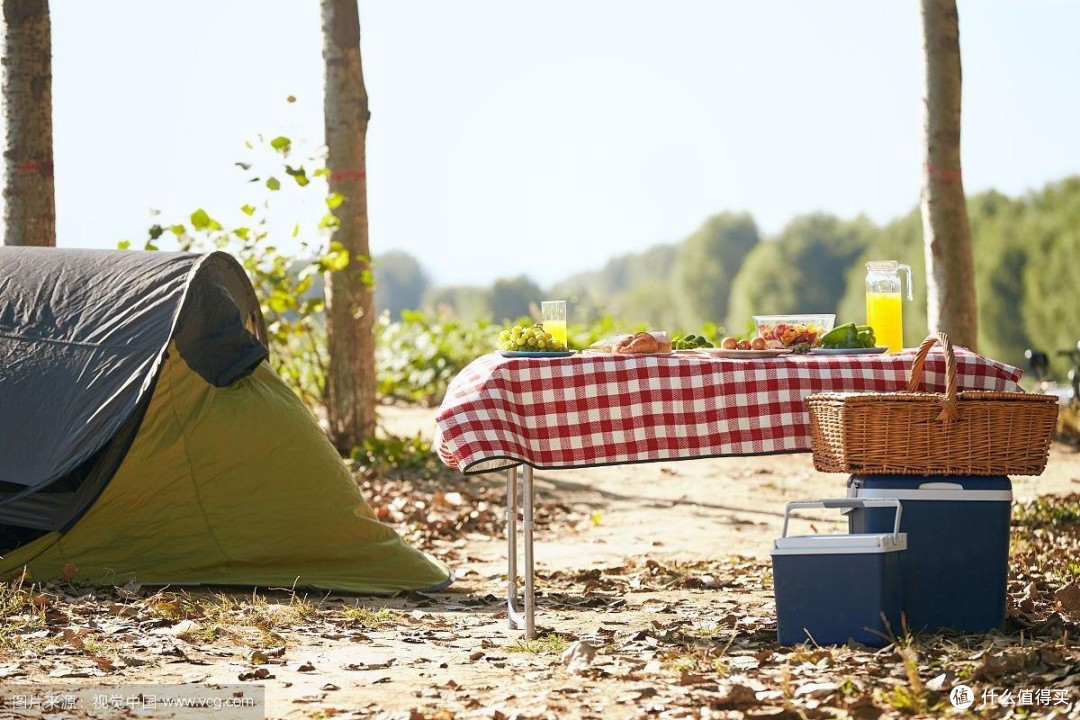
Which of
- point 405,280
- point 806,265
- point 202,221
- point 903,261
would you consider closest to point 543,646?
point 202,221

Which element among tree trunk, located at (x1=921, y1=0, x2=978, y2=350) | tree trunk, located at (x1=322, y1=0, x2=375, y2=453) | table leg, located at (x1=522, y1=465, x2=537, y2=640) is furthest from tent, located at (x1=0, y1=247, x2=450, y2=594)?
tree trunk, located at (x1=921, y1=0, x2=978, y2=350)

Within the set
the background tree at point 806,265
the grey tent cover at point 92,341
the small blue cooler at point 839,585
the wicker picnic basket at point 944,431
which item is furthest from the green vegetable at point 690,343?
the background tree at point 806,265

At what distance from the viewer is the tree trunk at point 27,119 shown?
6402 millimetres

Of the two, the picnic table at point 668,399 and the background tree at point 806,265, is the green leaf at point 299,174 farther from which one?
the background tree at point 806,265

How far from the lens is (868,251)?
33812 mm

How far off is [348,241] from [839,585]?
5493 millimetres

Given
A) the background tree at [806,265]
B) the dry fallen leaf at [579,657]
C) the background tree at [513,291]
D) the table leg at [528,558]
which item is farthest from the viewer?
the background tree at [513,291]

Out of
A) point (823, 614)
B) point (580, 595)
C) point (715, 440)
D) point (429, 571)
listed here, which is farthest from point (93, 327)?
point (823, 614)

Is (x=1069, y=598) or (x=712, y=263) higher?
(x=712, y=263)

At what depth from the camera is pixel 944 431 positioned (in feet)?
12.1

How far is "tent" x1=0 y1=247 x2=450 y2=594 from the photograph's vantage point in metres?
4.96

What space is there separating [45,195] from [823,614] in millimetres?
4680

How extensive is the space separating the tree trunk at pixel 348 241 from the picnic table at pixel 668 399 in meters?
4.62

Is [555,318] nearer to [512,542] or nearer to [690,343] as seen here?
[690,343]
